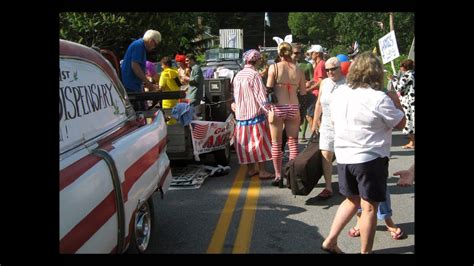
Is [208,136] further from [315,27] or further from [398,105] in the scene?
[315,27]

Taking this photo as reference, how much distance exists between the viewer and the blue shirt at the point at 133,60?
263 inches

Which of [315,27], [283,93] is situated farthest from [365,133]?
[315,27]

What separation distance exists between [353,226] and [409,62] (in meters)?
4.82

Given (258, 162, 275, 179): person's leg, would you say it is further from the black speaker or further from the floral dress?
the floral dress

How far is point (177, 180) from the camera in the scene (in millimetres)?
6840

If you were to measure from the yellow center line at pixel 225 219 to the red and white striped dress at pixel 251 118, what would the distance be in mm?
437

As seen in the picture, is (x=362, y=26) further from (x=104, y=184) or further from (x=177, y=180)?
(x=104, y=184)

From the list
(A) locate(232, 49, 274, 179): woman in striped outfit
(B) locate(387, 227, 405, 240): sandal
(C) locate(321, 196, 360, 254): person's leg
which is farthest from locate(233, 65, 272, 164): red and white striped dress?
(C) locate(321, 196, 360, 254): person's leg

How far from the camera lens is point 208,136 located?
715cm

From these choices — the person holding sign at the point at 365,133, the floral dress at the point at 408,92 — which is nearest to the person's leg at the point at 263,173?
the person holding sign at the point at 365,133

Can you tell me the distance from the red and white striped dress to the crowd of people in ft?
0.04

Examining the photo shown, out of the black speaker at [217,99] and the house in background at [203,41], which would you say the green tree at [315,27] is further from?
the black speaker at [217,99]
